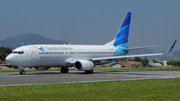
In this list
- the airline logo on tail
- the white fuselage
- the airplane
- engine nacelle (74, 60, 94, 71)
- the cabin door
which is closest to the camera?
the white fuselage

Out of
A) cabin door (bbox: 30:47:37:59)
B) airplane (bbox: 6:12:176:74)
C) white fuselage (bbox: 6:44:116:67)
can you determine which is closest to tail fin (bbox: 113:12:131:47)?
airplane (bbox: 6:12:176:74)

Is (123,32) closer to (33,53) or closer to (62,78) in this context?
(33,53)

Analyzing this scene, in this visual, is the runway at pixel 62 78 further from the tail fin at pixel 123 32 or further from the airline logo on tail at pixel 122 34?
the tail fin at pixel 123 32

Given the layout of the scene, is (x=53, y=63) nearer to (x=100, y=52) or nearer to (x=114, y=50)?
(x=100, y=52)

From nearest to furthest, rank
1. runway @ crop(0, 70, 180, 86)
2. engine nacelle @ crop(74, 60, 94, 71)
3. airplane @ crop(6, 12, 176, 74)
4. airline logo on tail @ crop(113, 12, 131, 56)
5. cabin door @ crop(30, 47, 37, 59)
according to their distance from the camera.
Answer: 1. runway @ crop(0, 70, 180, 86)
2. airplane @ crop(6, 12, 176, 74)
3. cabin door @ crop(30, 47, 37, 59)
4. engine nacelle @ crop(74, 60, 94, 71)
5. airline logo on tail @ crop(113, 12, 131, 56)

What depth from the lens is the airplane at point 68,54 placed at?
36.5 m

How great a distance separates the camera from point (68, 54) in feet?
135

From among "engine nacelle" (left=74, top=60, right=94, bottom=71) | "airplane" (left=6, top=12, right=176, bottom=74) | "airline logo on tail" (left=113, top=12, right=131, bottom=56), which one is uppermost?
"airline logo on tail" (left=113, top=12, right=131, bottom=56)

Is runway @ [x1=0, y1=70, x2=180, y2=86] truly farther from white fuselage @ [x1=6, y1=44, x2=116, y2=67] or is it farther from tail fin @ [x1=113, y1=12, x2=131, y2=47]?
tail fin @ [x1=113, y1=12, x2=131, y2=47]

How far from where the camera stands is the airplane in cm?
3650

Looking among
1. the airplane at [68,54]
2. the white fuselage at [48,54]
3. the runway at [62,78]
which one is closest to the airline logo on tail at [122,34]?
the airplane at [68,54]

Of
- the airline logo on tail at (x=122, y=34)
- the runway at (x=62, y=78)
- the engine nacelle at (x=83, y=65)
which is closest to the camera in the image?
the runway at (x=62, y=78)

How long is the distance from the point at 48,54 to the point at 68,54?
12.0 ft

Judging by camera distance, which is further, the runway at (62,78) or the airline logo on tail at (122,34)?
the airline logo on tail at (122,34)
